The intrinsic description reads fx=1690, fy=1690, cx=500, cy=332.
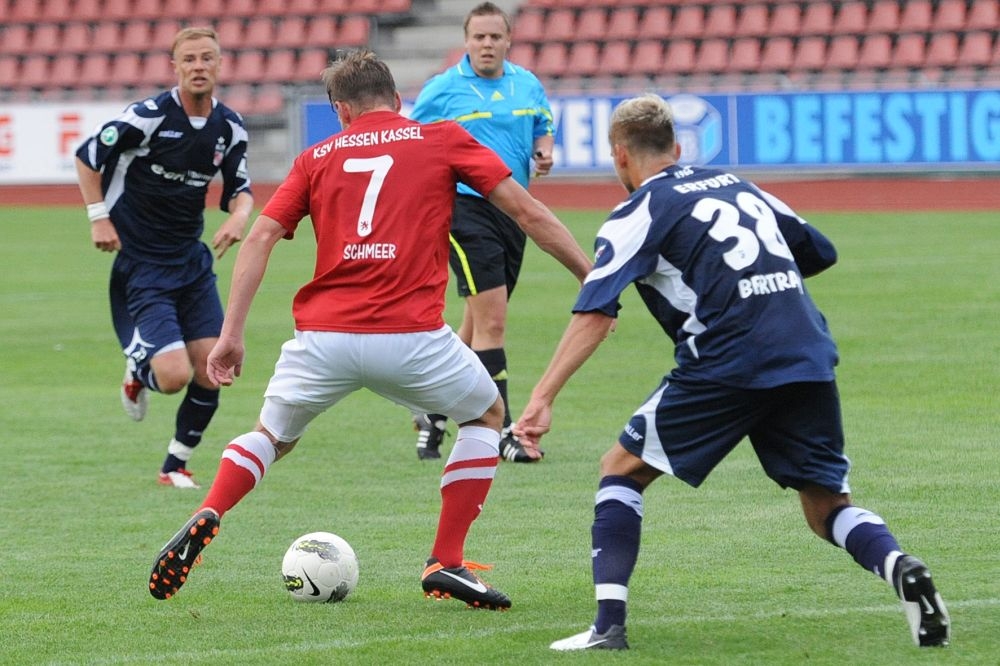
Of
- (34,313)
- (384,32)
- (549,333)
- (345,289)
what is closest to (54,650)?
(345,289)

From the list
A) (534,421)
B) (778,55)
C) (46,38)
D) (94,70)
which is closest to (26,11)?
(46,38)

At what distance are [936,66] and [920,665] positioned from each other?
70.2ft

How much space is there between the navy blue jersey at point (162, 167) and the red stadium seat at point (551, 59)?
64.4ft

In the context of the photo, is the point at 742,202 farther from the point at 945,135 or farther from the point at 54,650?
the point at 945,135

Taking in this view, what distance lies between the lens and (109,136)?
8.05 m

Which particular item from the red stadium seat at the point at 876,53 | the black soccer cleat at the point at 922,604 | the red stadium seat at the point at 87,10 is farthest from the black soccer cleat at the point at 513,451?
the red stadium seat at the point at 87,10

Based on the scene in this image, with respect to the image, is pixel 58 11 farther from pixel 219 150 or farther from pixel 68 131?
pixel 219 150

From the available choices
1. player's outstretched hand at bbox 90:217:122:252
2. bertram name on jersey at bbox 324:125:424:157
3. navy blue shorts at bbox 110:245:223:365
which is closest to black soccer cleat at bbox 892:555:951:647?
bertram name on jersey at bbox 324:125:424:157

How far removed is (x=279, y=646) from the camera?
199 inches

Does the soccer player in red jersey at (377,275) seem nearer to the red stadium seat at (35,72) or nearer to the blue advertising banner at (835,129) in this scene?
the blue advertising banner at (835,129)

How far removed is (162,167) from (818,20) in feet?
64.8

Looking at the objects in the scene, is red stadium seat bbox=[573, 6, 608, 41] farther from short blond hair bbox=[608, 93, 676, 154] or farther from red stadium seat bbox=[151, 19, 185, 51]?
short blond hair bbox=[608, 93, 676, 154]

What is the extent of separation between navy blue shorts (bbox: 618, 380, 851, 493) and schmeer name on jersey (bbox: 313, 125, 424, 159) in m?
1.28

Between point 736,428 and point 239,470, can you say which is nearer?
point 736,428
